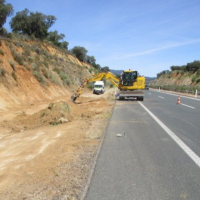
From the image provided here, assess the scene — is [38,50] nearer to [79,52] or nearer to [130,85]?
[130,85]

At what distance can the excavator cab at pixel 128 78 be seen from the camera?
25391 mm

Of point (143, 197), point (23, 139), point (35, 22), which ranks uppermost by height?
point (35, 22)

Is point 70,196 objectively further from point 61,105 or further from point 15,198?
point 61,105

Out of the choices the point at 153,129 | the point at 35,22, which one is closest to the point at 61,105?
the point at 153,129

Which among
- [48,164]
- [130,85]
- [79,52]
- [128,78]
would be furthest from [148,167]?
[79,52]

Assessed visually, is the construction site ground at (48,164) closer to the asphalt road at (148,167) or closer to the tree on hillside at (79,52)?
the asphalt road at (148,167)

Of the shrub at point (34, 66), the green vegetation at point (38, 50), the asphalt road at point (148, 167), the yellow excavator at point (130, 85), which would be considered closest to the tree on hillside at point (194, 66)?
the green vegetation at point (38, 50)

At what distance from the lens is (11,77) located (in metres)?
23.0

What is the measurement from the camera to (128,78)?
25500mm

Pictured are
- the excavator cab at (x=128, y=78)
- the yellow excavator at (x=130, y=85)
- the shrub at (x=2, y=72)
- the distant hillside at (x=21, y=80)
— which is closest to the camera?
the distant hillside at (x=21, y=80)

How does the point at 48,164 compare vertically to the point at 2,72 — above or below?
below

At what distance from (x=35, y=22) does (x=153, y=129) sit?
5221cm

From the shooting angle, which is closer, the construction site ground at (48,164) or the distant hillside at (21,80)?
the construction site ground at (48,164)

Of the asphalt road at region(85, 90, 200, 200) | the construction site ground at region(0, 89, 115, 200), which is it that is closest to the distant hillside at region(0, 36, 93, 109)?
the construction site ground at region(0, 89, 115, 200)
